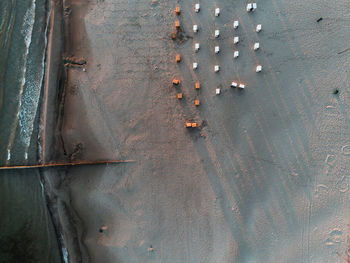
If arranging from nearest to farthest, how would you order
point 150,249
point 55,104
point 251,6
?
point 251,6 < point 150,249 < point 55,104

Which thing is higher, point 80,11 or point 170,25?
point 80,11

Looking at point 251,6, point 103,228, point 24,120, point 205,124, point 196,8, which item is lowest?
point 103,228

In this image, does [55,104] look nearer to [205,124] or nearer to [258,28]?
[205,124]

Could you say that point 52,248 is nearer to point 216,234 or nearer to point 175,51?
point 216,234

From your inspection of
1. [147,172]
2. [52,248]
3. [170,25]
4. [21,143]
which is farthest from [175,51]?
[52,248]

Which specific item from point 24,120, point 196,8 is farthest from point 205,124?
point 24,120

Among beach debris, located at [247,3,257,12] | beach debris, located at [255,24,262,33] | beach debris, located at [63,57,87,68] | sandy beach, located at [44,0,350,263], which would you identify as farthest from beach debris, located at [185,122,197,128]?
beach debris, located at [247,3,257,12]
